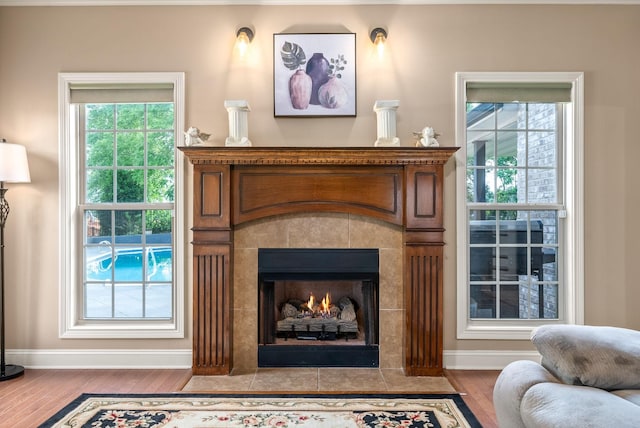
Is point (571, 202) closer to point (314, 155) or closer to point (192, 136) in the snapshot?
point (314, 155)

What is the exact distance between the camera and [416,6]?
3480mm

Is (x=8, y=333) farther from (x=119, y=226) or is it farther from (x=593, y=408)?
(x=593, y=408)

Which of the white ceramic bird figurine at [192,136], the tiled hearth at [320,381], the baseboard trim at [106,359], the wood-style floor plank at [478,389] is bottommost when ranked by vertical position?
the wood-style floor plank at [478,389]

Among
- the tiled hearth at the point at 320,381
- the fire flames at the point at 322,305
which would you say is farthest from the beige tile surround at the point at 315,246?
the fire flames at the point at 322,305

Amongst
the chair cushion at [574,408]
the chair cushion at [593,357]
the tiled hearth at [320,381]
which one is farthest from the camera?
the tiled hearth at [320,381]

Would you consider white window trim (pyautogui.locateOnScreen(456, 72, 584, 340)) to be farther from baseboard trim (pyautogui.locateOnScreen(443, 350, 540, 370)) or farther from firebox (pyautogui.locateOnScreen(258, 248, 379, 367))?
firebox (pyautogui.locateOnScreen(258, 248, 379, 367))

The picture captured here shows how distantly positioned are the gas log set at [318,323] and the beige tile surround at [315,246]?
0.22 meters

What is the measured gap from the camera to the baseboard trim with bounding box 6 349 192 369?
11.4 feet

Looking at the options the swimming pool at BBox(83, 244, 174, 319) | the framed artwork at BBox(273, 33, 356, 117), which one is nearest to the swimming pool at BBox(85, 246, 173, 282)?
the swimming pool at BBox(83, 244, 174, 319)

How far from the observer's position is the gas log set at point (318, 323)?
3461 mm

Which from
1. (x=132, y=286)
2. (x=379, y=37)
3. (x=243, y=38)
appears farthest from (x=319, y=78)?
(x=132, y=286)

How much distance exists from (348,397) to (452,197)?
66.4 inches

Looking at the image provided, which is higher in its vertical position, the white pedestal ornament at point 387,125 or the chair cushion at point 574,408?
the white pedestal ornament at point 387,125

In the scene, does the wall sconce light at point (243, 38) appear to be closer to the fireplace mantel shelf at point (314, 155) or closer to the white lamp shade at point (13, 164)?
the fireplace mantel shelf at point (314, 155)
